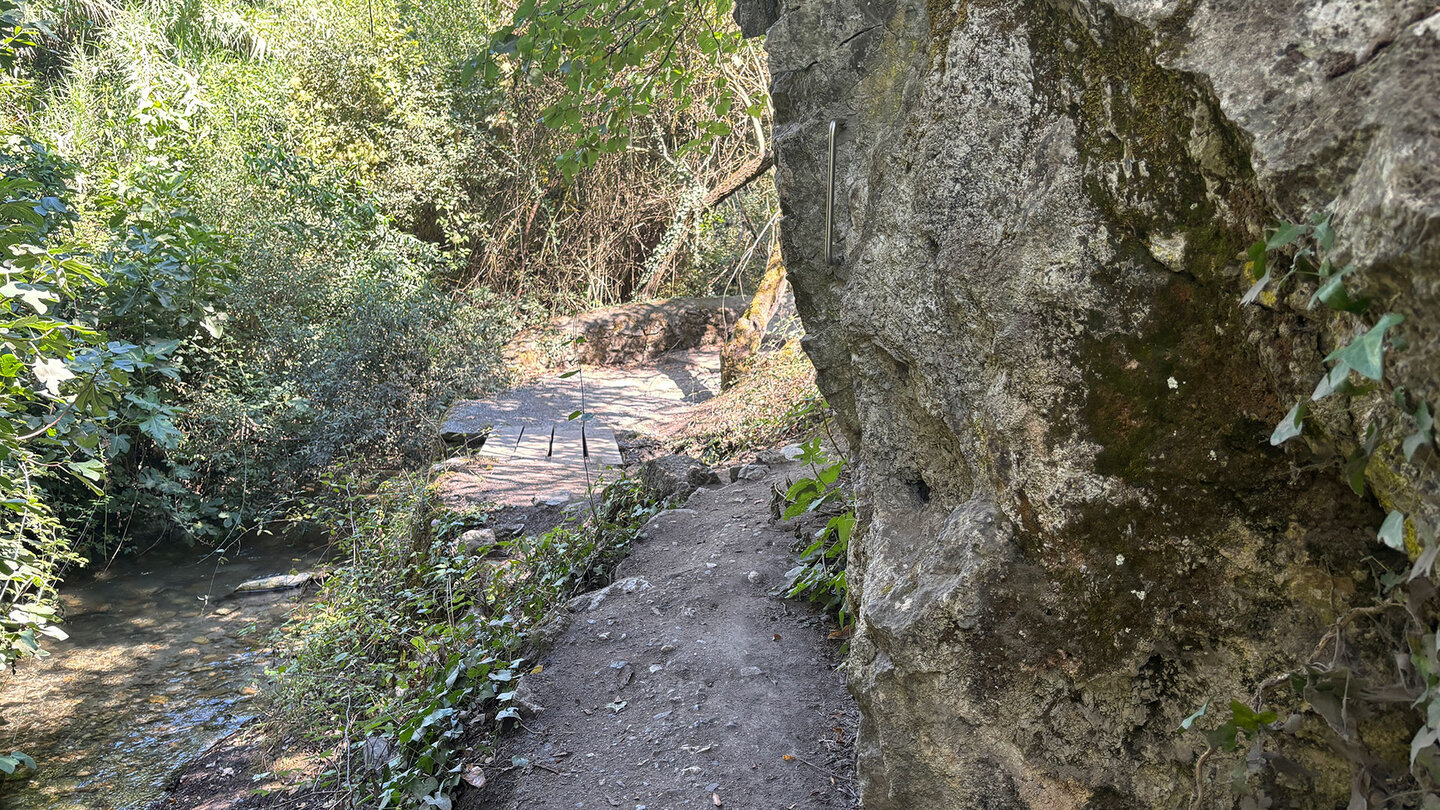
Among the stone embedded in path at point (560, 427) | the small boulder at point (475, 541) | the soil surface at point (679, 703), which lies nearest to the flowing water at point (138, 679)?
the soil surface at point (679, 703)

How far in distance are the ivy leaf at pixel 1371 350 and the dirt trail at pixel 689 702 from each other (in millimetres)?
2144

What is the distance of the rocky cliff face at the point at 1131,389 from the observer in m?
1.43

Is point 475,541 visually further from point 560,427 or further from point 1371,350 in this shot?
point 1371,350

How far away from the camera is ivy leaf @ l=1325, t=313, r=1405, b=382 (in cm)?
114

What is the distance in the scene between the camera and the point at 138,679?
6.07m

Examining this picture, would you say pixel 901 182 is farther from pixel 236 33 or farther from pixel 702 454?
pixel 236 33

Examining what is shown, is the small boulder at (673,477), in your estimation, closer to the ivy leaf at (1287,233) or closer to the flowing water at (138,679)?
the flowing water at (138,679)

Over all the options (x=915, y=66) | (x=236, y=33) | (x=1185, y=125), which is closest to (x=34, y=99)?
(x=236, y=33)

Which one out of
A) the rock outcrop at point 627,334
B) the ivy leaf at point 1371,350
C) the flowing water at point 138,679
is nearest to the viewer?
the ivy leaf at point 1371,350

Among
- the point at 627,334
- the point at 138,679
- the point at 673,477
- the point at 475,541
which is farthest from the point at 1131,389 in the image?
the point at 627,334

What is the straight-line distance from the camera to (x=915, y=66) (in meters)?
2.59

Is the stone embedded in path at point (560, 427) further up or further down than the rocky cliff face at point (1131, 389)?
further down

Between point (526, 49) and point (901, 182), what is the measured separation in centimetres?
216

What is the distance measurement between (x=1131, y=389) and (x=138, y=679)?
6.55m
